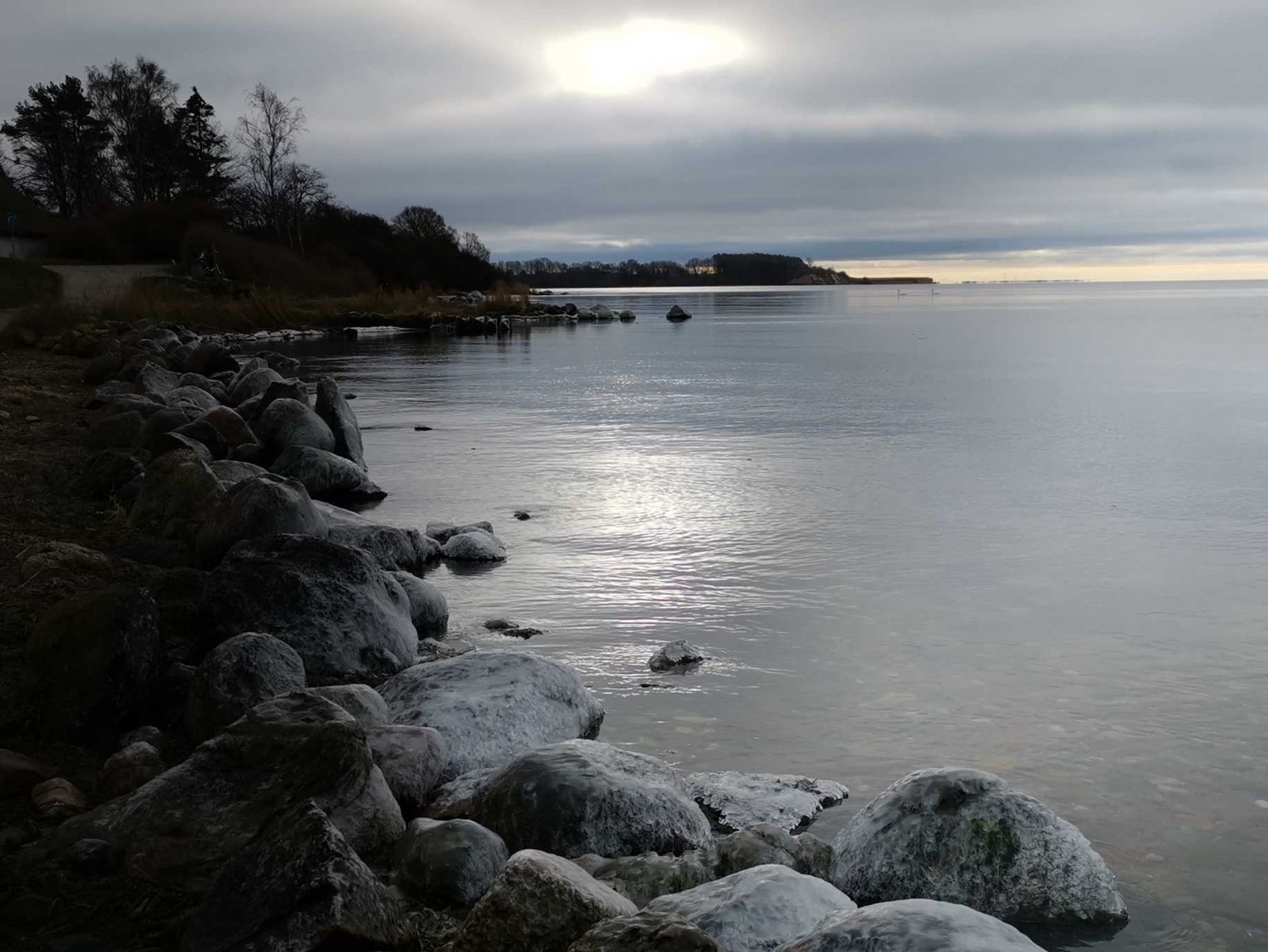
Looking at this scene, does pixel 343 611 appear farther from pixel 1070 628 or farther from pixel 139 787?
pixel 1070 628

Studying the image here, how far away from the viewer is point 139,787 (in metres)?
4.25

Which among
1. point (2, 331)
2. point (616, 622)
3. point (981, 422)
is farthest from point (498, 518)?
point (2, 331)

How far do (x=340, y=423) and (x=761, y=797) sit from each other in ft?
33.0

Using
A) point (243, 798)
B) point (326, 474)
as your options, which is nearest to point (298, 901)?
point (243, 798)

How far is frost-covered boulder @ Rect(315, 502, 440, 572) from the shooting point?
8.59 m

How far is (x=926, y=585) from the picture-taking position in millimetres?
8133

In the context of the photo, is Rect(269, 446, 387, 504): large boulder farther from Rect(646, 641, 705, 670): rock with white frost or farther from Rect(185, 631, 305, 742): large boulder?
Rect(185, 631, 305, 742): large boulder

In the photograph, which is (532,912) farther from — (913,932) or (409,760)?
(409,760)

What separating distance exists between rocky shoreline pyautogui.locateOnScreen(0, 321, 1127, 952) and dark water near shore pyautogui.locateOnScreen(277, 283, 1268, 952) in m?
0.46

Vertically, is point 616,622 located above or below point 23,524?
below

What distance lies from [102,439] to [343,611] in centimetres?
727

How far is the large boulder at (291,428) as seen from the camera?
1303 centimetres

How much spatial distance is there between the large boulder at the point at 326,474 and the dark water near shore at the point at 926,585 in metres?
0.41

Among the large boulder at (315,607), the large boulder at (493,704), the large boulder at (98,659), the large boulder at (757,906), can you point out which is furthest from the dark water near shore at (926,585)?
the large boulder at (98,659)
